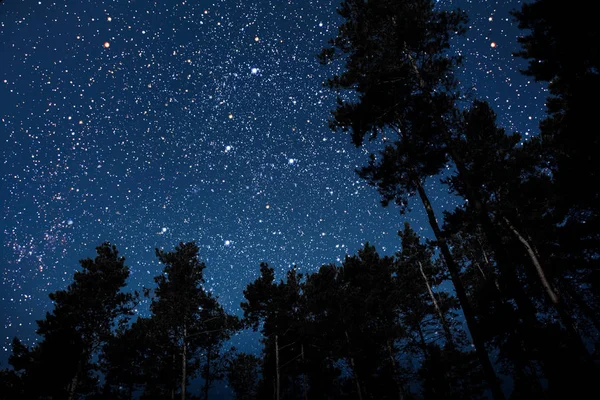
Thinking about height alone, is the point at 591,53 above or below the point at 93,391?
above

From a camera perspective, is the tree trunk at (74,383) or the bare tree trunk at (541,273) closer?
the bare tree trunk at (541,273)

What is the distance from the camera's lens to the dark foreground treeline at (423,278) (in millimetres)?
10555

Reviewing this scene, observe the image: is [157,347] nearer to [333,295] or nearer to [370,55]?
[333,295]

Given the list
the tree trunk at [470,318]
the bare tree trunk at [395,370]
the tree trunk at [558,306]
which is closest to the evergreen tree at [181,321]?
the bare tree trunk at [395,370]

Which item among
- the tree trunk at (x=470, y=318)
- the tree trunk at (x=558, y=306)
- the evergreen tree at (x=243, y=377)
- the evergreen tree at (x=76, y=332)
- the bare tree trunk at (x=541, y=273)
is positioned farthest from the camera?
the evergreen tree at (x=243, y=377)

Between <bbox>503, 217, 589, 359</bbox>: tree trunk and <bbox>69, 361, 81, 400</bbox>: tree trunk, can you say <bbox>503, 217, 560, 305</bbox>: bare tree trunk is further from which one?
<bbox>69, 361, 81, 400</bbox>: tree trunk

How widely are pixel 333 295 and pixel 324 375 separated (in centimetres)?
1038

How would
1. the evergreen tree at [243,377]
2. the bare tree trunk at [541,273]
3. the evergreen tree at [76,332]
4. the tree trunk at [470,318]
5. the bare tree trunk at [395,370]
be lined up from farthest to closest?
1. the evergreen tree at [243,377]
2. the bare tree trunk at [395,370]
3. the evergreen tree at [76,332]
4. the bare tree trunk at [541,273]
5. the tree trunk at [470,318]

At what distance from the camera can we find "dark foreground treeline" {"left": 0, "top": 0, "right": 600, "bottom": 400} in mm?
10555

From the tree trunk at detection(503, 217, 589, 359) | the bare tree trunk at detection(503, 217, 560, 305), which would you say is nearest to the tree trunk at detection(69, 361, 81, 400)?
the tree trunk at detection(503, 217, 589, 359)

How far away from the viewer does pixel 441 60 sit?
10781mm

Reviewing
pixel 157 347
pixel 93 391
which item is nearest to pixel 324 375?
pixel 157 347

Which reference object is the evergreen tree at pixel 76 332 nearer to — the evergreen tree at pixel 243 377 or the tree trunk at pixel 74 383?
the tree trunk at pixel 74 383

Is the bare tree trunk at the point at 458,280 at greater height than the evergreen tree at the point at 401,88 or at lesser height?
lesser
